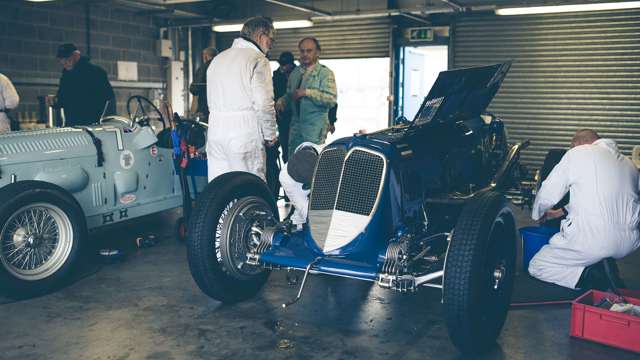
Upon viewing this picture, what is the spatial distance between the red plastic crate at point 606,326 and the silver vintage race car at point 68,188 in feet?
11.0

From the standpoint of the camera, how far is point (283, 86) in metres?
7.31

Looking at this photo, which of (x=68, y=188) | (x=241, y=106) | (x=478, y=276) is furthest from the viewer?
(x=68, y=188)

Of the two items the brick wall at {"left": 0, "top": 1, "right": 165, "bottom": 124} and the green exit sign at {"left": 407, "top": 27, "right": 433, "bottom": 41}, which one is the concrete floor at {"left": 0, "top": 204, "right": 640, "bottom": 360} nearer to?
the brick wall at {"left": 0, "top": 1, "right": 165, "bottom": 124}

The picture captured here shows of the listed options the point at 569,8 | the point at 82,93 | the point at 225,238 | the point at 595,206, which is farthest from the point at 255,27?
the point at 569,8

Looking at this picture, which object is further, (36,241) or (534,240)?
(534,240)

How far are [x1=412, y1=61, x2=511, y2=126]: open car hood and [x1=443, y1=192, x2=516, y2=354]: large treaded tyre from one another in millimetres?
1029

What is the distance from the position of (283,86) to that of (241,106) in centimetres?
249

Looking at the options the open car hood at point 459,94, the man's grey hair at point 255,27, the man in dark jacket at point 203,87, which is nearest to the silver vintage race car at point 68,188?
the man in dark jacket at point 203,87

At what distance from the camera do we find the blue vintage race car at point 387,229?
3172 millimetres

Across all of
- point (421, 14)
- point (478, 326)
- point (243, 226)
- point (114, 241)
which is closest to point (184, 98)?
point (421, 14)

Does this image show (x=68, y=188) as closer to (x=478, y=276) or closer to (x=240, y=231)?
(x=240, y=231)

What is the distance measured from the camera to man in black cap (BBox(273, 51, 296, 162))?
7.24 meters

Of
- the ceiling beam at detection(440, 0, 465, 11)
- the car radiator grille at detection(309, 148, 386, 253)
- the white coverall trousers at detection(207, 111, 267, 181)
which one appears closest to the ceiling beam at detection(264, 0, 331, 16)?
the ceiling beam at detection(440, 0, 465, 11)

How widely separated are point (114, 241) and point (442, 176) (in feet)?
10.5
